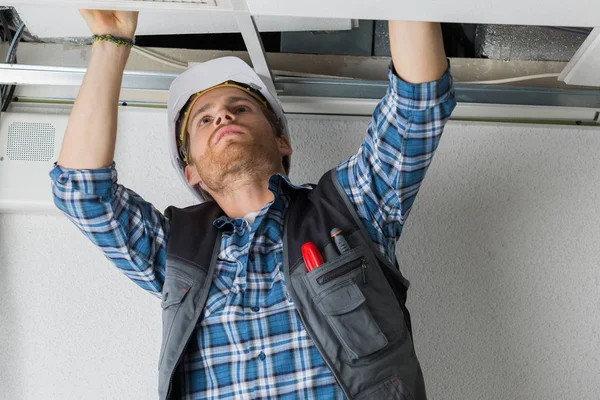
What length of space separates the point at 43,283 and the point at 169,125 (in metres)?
0.49

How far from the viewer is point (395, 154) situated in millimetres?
1427

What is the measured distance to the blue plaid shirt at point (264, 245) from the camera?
1387mm

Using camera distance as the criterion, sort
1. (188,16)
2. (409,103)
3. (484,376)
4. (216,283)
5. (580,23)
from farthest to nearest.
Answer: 1. (484,376)
2. (188,16)
3. (216,283)
4. (409,103)
5. (580,23)

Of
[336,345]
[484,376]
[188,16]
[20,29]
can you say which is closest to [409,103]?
[336,345]

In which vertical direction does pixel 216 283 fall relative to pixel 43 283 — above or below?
below

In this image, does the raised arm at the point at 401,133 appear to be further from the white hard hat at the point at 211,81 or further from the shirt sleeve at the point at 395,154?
the white hard hat at the point at 211,81

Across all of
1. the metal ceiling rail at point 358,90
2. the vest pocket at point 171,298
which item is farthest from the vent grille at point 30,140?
the vest pocket at point 171,298

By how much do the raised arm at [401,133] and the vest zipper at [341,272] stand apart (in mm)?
95

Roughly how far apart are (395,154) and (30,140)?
3.03 ft

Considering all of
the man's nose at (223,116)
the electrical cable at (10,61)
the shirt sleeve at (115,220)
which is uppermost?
the electrical cable at (10,61)

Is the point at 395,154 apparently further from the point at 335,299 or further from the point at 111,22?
the point at 111,22

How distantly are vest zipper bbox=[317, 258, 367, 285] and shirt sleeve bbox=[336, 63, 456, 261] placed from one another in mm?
92

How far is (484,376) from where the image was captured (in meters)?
1.80

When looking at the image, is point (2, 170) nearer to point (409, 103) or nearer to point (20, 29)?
point (20, 29)
